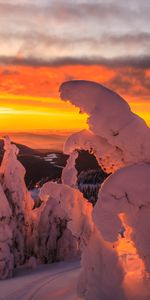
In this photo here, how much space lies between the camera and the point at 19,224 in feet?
95.6

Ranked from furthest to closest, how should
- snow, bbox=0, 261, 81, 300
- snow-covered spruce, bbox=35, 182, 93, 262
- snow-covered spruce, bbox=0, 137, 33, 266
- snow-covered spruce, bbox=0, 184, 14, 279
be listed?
1. snow-covered spruce, bbox=35, 182, 93, 262
2. snow-covered spruce, bbox=0, 137, 33, 266
3. snow-covered spruce, bbox=0, 184, 14, 279
4. snow, bbox=0, 261, 81, 300

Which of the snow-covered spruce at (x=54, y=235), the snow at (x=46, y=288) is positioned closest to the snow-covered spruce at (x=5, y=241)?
the snow-covered spruce at (x=54, y=235)

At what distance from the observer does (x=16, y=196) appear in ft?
95.1

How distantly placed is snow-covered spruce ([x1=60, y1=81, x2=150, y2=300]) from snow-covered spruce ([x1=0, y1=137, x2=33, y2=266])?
1390 cm

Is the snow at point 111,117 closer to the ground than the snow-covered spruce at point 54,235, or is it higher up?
higher up

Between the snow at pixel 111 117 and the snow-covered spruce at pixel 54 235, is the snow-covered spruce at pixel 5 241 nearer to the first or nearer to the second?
the snow-covered spruce at pixel 54 235

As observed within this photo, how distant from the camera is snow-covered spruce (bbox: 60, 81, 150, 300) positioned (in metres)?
13.0

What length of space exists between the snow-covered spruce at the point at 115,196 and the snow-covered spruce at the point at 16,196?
1390cm

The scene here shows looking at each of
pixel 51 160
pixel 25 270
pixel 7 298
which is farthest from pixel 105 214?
pixel 51 160

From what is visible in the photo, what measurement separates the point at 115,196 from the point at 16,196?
16669 mm

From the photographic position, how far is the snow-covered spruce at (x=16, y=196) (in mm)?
28430

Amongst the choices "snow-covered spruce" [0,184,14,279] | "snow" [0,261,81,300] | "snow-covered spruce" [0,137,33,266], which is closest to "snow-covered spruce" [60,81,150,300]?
"snow" [0,261,81,300]

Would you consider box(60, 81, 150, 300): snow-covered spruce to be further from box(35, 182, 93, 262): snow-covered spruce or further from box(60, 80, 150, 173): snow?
box(35, 182, 93, 262): snow-covered spruce

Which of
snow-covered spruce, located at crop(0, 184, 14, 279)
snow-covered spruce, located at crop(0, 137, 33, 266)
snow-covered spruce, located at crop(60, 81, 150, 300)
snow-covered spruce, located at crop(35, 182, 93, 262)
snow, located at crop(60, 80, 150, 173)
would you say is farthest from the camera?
snow-covered spruce, located at crop(35, 182, 93, 262)
